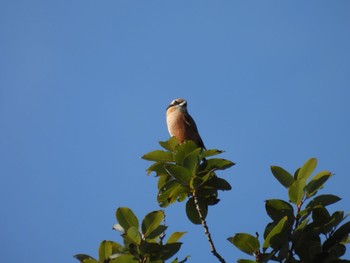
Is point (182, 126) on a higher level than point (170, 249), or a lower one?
higher

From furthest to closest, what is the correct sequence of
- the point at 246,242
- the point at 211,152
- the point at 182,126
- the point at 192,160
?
1. the point at 182,126
2. the point at 211,152
3. the point at 192,160
4. the point at 246,242

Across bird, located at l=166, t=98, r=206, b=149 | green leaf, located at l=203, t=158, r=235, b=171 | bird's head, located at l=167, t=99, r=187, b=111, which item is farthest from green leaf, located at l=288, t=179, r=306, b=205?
bird's head, located at l=167, t=99, r=187, b=111

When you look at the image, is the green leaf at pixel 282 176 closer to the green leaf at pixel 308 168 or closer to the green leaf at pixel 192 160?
the green leaf at pixel 308 168

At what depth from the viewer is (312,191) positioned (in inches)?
136

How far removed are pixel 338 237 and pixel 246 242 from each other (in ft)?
2.08

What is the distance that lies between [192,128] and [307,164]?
3704 mm

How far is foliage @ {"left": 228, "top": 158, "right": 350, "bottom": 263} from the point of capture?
10.3 ft

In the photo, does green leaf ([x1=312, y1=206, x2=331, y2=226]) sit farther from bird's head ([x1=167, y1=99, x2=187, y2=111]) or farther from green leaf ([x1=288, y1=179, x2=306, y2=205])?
bird's head ([x1=167, y1=99, x2=187, y2=111])

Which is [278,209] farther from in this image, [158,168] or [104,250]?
[104,250]

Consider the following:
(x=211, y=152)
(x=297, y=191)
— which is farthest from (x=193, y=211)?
(x=297, y=191)

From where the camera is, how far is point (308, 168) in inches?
139

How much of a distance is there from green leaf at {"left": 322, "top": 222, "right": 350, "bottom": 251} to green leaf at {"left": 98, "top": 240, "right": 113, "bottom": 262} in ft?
5.08

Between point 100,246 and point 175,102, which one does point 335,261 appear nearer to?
point 100,246

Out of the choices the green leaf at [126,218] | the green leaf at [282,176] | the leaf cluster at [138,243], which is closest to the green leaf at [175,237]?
the leaf cluster at [138,243]
